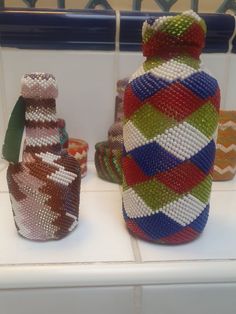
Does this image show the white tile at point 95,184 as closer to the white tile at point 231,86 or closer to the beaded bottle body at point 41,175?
the beaded bottle body at point 41,175

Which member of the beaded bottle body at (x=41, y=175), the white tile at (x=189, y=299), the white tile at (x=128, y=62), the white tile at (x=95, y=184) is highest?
the white tile at (x=128, y=62)

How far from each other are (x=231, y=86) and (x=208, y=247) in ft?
1.14

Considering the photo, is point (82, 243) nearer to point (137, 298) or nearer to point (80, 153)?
point (137, 298)

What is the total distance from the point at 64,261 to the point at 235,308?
0.51 ft

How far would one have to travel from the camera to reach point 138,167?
0.98ft

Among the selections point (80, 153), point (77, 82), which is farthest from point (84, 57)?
point (80, 153)

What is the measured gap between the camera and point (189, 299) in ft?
0.89

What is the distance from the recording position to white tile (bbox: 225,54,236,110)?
0.54 metres

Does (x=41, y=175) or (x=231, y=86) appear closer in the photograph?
(x=41, y=175)

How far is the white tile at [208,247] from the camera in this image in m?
0.29

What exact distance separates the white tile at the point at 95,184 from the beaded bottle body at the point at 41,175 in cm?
14

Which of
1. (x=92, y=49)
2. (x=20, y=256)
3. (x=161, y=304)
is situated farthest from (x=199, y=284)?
(x=92, y=49)

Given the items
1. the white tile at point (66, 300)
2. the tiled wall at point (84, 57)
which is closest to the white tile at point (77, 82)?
the tiled wall at point (84, 57)

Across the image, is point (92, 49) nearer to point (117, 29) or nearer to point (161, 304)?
point (117, 29)
